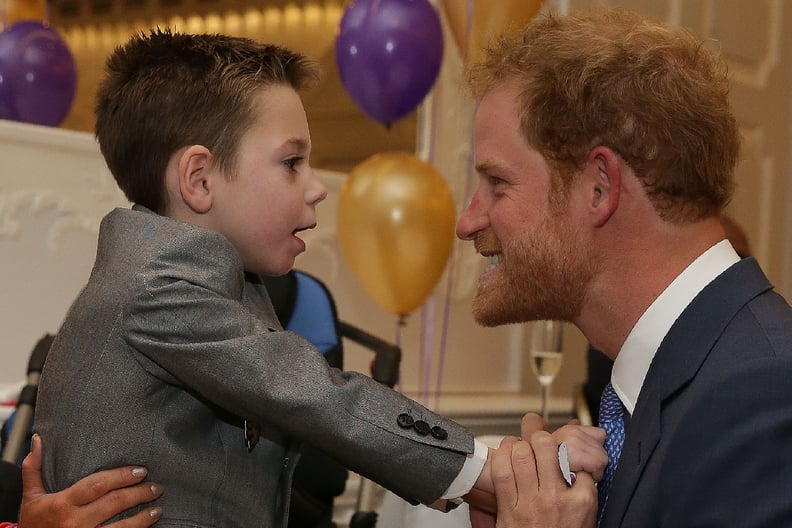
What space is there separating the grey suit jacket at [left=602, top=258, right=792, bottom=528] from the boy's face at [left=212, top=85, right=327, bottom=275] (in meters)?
0.53

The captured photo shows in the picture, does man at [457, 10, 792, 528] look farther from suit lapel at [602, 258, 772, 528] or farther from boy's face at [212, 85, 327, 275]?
boy's face at [212, 85, 327, 275]

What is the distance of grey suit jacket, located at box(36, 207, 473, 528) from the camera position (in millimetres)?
1226

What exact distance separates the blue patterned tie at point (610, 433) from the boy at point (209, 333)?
15 centimetres

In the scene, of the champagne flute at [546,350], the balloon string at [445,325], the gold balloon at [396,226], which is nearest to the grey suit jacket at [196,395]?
the gold balloon at [396,226]

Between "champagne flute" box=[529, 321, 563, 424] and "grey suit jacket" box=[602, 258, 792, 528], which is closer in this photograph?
"grey suit jacket" box=[602, 258, 792, 528]

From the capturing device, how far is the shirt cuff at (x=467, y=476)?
127 cm

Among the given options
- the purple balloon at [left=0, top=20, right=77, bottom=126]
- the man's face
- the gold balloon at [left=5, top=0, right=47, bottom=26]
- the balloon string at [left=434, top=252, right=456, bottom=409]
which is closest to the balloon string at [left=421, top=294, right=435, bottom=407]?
the balloon string at [left=434, top=252, right=456, bottom=409]

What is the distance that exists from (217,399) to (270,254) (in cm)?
27

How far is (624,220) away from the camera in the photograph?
1.31m

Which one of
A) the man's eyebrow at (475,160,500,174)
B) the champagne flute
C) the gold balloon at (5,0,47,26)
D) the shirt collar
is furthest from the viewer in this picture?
the gold balloon at (5,0,47,26)

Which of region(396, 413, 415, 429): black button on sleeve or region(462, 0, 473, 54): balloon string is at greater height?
region(462, 0, 473, 54): balloon string

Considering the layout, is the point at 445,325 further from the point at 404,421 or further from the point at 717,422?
the point at 717,422

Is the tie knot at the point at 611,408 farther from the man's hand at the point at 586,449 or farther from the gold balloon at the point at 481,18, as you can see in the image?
the gold balloon at the point at 481,18

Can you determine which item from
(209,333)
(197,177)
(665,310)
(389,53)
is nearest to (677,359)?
(665,310)
